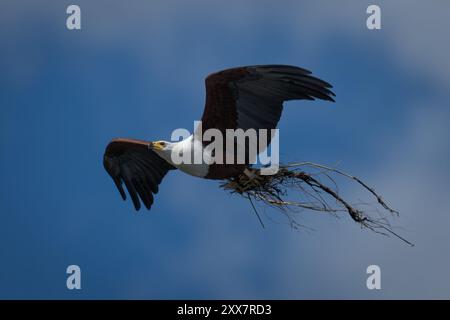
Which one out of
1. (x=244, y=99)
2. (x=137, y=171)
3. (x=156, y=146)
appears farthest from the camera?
(x=137, y=171)

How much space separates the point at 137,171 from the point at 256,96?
2952 millimetres

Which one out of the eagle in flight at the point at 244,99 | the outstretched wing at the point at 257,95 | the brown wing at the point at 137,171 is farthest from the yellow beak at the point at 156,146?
the brown wing at the point at 137,171

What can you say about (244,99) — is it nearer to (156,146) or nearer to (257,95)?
(257,95)

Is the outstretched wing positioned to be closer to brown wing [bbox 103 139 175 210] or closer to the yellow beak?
the yellow beak

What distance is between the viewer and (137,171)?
541 inches

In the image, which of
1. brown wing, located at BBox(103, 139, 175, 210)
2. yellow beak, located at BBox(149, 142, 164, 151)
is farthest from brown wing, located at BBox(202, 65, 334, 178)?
brown wing, located at BBox(103, 139, 175, 210)

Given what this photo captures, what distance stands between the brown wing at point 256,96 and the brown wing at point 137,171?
2.12m

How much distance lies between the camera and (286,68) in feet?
38.1

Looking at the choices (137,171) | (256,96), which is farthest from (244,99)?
(137,171)

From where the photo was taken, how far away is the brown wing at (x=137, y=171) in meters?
13.7

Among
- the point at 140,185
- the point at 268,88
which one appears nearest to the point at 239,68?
the point at 268,88

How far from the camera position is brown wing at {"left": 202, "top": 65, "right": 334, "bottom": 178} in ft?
37.9

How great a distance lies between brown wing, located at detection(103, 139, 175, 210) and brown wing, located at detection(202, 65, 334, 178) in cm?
212

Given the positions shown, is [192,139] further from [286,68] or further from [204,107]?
[286,68]
